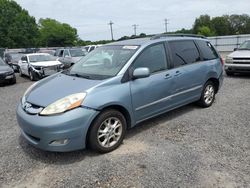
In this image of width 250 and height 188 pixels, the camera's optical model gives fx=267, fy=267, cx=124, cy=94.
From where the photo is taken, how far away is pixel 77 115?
12.1 ft

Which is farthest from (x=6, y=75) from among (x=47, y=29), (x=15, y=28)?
(x=47, y=29)

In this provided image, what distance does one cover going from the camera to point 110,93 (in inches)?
160

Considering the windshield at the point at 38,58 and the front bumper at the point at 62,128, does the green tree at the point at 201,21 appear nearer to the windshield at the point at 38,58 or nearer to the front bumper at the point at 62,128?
the windshield at the point at 38,58

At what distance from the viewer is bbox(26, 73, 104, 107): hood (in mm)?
3930

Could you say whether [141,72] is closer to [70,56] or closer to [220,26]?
[70,56]

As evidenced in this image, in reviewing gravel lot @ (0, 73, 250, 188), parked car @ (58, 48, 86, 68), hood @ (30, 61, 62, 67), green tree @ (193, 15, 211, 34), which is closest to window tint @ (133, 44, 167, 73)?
gravel lot @ (0, 73, 250, 188)

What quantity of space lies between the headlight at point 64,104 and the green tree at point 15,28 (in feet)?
179

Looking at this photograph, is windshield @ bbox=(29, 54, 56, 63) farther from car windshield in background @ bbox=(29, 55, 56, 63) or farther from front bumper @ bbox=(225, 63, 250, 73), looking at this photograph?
front bumper @ bbox=(225, 63, 250, 73)

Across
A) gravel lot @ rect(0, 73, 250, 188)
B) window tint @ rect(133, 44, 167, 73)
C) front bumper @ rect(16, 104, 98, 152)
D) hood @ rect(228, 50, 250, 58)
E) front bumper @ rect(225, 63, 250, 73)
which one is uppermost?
window tint @ rect(133, 44, 167, 73)

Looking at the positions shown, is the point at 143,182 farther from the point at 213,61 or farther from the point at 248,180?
the point at 213,61

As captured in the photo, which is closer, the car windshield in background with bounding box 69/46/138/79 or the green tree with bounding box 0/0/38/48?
the car windshield in background with bounding box 69/46/138/79

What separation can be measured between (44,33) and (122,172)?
9267cm

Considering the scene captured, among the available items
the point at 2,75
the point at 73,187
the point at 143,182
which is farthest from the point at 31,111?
the point at 2,75

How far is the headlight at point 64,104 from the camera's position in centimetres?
370
